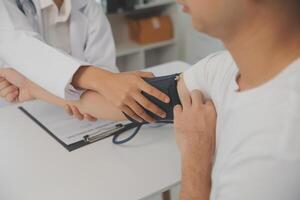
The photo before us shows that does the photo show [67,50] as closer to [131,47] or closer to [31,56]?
[31,56]

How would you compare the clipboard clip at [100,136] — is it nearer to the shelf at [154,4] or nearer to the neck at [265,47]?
the neck at [265,47]

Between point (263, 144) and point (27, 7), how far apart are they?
1143 millimetres

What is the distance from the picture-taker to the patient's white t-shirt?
601 millimetres

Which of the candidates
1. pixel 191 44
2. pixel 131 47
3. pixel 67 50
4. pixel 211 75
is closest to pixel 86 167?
pixel 211 75

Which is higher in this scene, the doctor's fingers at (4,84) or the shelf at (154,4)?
the doctor's fingers at (4,84)

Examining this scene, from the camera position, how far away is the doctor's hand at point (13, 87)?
4.54 feet

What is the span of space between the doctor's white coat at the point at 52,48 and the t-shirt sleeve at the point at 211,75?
0.36 metres

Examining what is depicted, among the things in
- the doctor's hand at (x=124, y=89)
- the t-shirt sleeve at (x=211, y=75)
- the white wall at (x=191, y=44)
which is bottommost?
the white wall at (x=191, y=44)

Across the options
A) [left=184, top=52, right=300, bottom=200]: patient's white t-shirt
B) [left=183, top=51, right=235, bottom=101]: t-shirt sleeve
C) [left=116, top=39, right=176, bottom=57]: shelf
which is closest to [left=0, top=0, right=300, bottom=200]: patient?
[left=184, top=52, right=300, bottom=200]: patient's white t-shirt

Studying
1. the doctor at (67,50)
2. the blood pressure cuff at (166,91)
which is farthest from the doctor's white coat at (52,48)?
the blood pressure cuff at (166,91)

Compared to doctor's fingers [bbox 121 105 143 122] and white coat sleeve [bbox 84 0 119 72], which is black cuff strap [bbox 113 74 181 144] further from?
white coat sleeve [bbox 84 0 119 72]

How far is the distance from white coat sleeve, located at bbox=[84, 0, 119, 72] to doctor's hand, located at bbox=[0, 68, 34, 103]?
0.34m

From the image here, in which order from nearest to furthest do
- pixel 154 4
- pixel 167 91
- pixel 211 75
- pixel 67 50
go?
pixel 211 75 → pixel 167 91 → pixel 67 50 → pixel 154 4

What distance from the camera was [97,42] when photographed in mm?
1685
